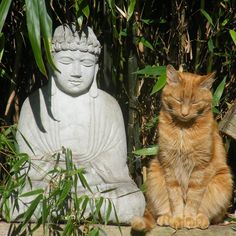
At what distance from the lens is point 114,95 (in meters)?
3.93

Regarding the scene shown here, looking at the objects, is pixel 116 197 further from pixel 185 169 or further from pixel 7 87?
pixel 7 87

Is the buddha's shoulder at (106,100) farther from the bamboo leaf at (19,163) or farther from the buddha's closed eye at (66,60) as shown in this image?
the bamboo leaf at (19,163)

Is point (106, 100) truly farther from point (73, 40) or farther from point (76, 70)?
point (73, 40)

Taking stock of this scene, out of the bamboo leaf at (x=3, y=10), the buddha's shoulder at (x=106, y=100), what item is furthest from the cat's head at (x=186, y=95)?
the bamboo leaf at (x=3, y=10)

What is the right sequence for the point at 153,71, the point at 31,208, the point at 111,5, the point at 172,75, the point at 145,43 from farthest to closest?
the point at 145,43, the point at 153,71, the point at 111,5, the point at 172,75, the point at 31,208

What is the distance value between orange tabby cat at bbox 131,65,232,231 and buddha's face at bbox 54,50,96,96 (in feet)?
1.32

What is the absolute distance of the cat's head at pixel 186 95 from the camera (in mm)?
3127

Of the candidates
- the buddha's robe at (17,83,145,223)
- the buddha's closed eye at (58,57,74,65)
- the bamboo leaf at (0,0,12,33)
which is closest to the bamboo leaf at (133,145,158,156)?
the buddha's robe at (17,83,145,223)

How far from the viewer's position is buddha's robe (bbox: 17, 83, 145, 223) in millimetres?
3324

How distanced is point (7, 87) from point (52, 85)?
0.67 metres

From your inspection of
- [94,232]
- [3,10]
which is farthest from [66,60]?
[94,232]

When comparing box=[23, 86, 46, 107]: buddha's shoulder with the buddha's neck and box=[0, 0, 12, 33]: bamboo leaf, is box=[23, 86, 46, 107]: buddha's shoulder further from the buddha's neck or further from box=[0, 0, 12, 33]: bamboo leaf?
box=[0, 0, 12, 33]: bamboo leaf

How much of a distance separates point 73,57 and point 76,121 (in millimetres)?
313

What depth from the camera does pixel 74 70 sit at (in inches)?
131
